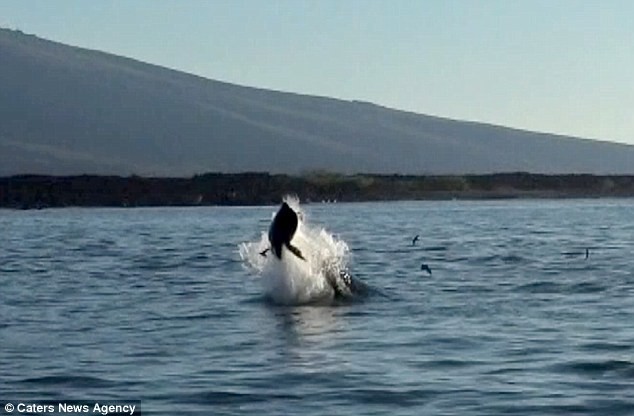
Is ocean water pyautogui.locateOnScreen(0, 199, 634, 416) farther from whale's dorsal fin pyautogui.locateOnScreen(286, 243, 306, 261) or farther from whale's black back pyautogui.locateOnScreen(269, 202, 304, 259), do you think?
whale's black back pyautogui.locateOnScreen(269, 202, 304, 259)

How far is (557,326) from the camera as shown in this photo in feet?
82.6

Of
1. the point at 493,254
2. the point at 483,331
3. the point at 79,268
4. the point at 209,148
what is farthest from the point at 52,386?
the point at 209,148

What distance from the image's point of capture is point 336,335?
2447 centimetres

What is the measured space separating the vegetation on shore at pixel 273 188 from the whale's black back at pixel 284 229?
2900 inches

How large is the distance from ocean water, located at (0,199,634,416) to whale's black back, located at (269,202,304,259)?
103 cm

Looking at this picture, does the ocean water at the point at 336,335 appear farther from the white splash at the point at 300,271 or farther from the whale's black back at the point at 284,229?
the whale's black back at the point at 284,229

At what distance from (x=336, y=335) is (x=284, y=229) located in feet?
15.9

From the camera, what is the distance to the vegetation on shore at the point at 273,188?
10669cm

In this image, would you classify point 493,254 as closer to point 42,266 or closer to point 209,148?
point 42,266

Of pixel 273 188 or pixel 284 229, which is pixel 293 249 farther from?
pixel 273 188

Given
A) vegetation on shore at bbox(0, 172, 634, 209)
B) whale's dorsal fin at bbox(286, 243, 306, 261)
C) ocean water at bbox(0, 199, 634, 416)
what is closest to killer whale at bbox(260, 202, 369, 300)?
whale's dorsal fin at bbox(286, 243, 306, 261)

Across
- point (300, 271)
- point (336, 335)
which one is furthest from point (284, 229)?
point (336, 335)

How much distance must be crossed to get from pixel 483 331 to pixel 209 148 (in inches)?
6256

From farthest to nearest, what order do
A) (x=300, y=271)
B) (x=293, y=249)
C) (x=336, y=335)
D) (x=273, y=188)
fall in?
(x=273, y=188)
(x=300, y=271)
(x=293, y=249)
(x=336, y=335)
